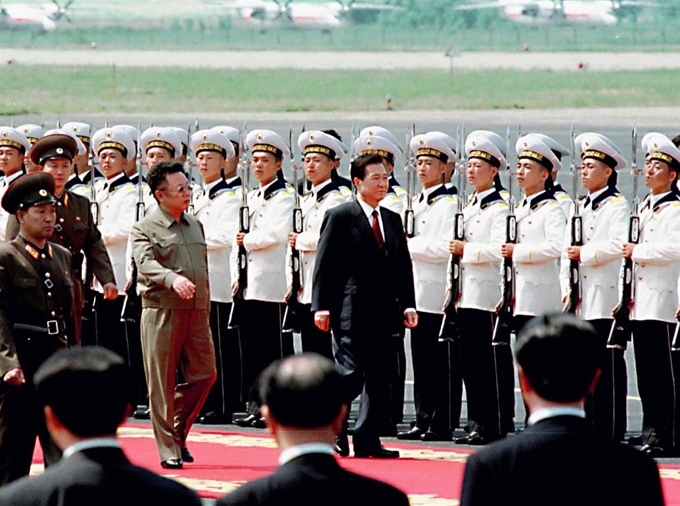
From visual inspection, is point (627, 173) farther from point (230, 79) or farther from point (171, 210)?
point (230, 79)

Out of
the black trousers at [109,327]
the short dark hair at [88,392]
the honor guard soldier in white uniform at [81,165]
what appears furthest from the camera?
the honor guard soldier in white uniform at [81,165]

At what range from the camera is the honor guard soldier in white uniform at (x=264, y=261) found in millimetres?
10539

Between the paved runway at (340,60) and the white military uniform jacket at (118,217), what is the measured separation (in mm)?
52957

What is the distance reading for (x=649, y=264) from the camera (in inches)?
364

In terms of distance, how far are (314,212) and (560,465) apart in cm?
652

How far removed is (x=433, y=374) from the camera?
10.1 m

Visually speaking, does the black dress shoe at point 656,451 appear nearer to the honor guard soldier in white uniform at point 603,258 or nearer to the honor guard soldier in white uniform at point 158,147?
the honor guard soldier in white uniform at point 603,258

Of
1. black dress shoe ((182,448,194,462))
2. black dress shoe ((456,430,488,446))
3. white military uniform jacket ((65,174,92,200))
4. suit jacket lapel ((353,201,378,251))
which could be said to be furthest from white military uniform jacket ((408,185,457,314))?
white military uniform jacket ((65,174,92,200))

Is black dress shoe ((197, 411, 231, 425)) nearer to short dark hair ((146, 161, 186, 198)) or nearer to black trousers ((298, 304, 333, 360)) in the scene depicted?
black trousers ((298, 304, 333, 360))

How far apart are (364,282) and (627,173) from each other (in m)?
23.3

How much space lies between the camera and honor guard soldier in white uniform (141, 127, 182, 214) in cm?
1088

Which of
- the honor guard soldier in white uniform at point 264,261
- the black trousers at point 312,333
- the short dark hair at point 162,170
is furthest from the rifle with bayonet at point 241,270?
the short dark hair at point 162,170

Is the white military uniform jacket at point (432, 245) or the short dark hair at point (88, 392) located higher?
the white military uniform jacket at point (432, 245)

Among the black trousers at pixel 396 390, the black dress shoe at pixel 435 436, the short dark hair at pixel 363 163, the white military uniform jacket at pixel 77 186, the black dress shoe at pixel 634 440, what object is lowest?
the black dress shoe at pixel 435 436
